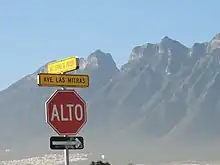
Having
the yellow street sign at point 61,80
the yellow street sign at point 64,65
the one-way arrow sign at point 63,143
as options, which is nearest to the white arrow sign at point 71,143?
the one-way arrow sign at point 63,143

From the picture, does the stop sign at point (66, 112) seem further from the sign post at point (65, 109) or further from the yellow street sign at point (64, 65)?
the yellow street sign at point (64, 65)

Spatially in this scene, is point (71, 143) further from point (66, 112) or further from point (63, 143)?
point (66, 112)

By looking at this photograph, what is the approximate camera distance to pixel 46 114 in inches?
595

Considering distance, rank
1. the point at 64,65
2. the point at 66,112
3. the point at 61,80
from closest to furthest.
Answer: the point at 66,112 → the point at 61,80 → the point at 64,65

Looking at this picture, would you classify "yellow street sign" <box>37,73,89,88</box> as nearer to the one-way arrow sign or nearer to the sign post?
the sign post

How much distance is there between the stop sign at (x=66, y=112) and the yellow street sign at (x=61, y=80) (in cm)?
31

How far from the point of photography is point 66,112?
50.1ft

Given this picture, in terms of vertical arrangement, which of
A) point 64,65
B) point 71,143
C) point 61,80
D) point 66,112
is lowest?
point 71,143

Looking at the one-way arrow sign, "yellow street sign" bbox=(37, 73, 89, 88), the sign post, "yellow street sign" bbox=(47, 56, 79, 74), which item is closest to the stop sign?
the sign post

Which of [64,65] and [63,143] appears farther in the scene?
[64,65]

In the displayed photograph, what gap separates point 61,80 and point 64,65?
408mm

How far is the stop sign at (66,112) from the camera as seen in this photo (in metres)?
15.1

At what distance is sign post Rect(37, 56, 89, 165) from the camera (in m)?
15.2

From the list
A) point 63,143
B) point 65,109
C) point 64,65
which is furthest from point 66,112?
point 64,65
